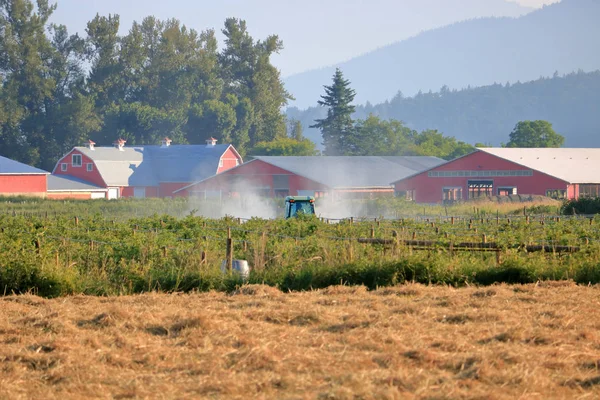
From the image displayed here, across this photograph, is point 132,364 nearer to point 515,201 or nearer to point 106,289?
point 106,289

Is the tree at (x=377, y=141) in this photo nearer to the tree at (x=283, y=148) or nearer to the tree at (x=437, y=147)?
the tree at (x=437, y=147)

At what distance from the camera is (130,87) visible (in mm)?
106938

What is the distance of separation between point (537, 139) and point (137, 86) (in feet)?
152

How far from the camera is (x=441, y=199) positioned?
7000cm

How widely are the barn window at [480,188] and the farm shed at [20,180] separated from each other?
33198mm

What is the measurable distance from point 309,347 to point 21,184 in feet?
218

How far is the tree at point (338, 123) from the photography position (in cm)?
10969

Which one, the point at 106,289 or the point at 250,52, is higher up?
the point at 250,52

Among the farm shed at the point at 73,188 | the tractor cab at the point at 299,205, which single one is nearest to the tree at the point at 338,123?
the farm shed at the point at 73,188

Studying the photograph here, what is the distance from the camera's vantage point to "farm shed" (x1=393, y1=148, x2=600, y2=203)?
64.8m

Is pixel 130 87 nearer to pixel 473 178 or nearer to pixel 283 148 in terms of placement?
pixel 283 148

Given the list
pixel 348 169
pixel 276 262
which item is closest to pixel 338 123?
pixel 348 169

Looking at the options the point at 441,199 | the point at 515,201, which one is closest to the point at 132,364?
the point at 515,201

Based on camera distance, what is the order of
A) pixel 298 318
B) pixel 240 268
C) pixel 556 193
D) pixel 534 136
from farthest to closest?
1. pixel 534 136
2. pixel 556 193
3. pixel 240 268
4. pixel 298 318
